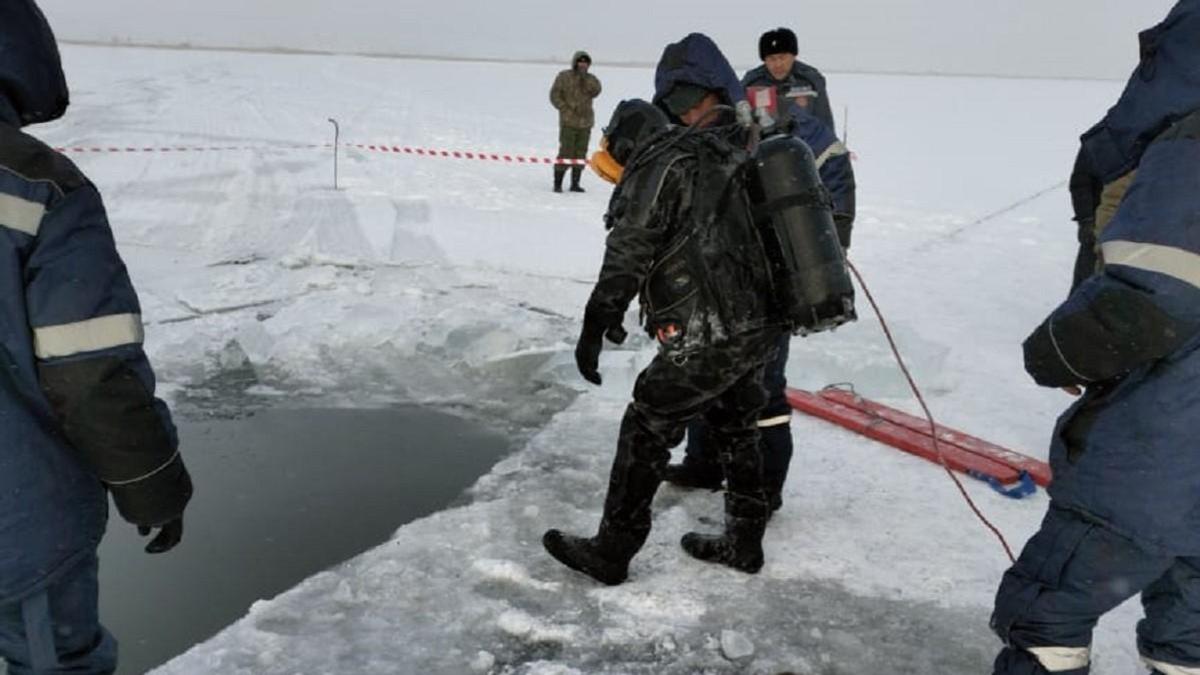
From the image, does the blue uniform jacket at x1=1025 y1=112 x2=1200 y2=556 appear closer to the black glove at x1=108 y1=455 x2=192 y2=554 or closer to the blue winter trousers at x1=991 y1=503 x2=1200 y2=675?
the blue winter trousers at x1=991 y1=503 x2=1200 y2=675

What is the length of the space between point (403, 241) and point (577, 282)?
6.93 feet

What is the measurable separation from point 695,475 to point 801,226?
1.56 meters

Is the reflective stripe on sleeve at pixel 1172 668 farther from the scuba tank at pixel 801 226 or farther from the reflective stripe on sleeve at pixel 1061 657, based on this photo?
the scuba tank at pixel 801 226

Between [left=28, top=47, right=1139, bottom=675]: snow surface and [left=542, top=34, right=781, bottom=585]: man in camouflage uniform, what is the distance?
1.43 ft

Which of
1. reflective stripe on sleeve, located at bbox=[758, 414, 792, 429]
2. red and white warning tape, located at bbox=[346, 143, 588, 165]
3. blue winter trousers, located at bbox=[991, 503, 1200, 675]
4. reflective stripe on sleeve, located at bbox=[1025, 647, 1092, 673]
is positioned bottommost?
red and white warning tape, located at bbox=[346, 143, 588, 165]

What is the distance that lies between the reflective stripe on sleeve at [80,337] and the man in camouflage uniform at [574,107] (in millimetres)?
10881

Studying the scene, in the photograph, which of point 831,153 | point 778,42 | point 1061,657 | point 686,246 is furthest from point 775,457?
point 778,42

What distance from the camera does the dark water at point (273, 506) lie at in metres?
3.39

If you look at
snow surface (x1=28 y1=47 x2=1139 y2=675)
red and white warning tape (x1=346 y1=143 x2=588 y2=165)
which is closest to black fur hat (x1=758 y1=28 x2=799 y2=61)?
snow surface (x1=28 y1=47 x2=1139 y2=675)

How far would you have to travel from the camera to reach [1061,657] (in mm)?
2287

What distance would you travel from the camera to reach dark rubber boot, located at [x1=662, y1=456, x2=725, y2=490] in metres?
4.16

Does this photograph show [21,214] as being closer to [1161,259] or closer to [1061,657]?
[1161,259]

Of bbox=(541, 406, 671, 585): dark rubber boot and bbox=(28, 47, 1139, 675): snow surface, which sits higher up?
bbox=(541, 406, 671, 585): dark rubber boot

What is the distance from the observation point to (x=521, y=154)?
1642 cm
